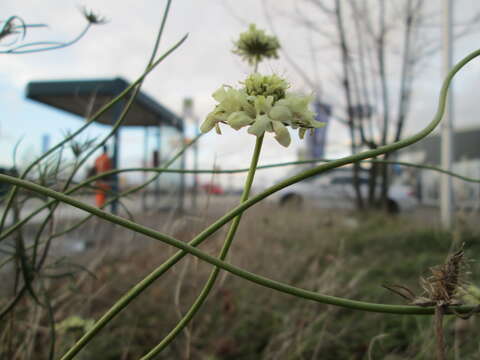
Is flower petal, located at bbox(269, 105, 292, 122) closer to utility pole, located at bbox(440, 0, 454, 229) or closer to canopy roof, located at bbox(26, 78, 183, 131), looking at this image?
canopy roof, located at bbox(26, 78, 183, 131)

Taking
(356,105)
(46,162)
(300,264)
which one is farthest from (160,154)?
(46,162)

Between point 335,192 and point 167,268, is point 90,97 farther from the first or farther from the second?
point 167,268

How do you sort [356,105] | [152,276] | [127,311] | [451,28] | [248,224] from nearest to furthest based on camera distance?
[152,276] < [127,311] < [248,224] < [451,28] < [356,105]

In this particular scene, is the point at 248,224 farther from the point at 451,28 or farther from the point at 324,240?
the point at 451,28

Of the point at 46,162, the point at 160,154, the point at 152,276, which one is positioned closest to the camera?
the point at 152,276

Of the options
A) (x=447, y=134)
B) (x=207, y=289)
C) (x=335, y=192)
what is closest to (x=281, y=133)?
(x=207, y=289)

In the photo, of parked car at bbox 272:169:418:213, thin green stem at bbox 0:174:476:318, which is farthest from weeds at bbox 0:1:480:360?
parked car at bbox 272:169:418:213
